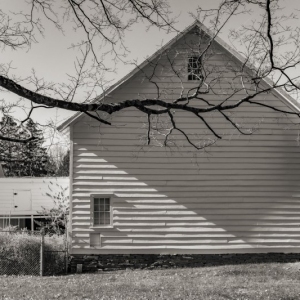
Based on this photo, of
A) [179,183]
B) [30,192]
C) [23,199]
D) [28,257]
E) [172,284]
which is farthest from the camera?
[30,192]

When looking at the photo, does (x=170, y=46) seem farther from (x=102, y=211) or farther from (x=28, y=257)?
(x=28, y=257)

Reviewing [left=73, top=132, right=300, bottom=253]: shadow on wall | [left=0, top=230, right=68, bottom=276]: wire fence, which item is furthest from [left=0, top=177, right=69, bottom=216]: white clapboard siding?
[left=73, top=132, right=300, bottom=253]: shadow on wall

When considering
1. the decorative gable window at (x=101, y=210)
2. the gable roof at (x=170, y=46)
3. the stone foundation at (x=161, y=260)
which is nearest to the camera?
the gable roof at (x=170, y=46)

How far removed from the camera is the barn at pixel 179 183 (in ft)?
53.8

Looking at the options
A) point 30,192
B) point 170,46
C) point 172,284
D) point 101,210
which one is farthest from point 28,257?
point 30,192

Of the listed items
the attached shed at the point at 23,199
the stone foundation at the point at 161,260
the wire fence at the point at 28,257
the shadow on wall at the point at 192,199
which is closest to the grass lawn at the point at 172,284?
the stone foundation at the point at 161,260

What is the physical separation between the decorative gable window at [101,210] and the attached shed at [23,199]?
41.8ft

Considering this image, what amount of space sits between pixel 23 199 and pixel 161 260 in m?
16.7

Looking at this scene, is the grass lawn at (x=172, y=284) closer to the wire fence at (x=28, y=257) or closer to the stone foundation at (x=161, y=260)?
the stone foundation at (x=161, y=260)

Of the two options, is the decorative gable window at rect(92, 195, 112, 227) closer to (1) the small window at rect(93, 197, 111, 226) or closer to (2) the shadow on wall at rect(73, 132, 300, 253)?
(1) the small window at rect(93, 197, 111, 226)

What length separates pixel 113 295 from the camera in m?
11.7

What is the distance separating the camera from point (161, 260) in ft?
53.8

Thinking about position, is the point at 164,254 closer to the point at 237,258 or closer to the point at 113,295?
the point at 237,258

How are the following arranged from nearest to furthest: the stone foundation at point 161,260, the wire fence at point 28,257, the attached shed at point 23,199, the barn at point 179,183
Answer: the wire fence at point 28,257 < the stone foundation at point 161,260 < the barn at point 179,183 < the attached shed at point 23,199
